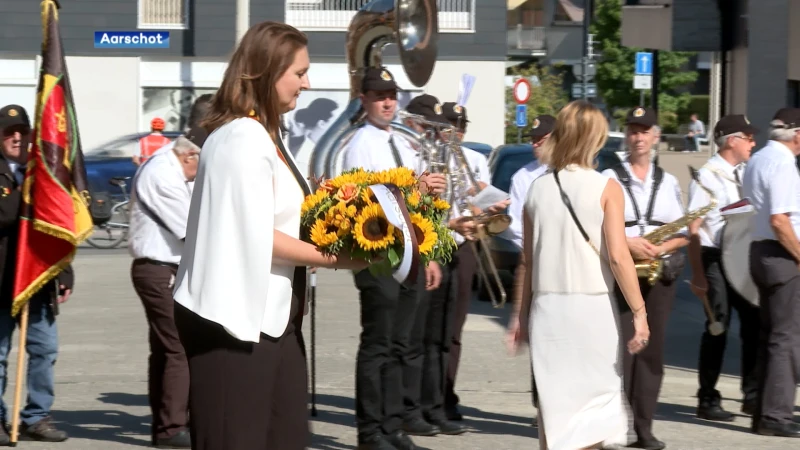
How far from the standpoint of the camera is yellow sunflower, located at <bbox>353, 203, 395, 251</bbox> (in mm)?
4066

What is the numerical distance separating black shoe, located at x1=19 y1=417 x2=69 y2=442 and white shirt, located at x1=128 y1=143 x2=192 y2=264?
110 centimetres

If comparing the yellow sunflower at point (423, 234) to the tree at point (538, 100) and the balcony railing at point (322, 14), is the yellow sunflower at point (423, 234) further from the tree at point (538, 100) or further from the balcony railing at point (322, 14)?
the tree at point (538, 100)

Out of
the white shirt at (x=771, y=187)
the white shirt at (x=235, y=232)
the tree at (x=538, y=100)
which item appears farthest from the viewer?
the tree at (x=538, y=100)

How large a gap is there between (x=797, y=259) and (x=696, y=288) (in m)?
0.83

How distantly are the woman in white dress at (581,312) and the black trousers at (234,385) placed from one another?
2.12 m

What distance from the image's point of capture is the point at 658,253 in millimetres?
7375

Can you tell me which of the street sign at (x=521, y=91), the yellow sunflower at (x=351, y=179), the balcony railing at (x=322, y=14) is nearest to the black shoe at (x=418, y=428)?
the yellow sunflower at (x=351, y=179)

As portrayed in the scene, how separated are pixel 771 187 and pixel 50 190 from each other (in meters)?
4.05

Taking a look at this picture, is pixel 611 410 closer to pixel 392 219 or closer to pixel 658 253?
pixel 658 253

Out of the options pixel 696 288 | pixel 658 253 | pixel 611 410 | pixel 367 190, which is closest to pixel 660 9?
pixel 696 288

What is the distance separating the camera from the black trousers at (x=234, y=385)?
407 cm

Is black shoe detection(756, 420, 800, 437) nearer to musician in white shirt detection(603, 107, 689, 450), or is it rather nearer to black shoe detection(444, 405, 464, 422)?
musician in white shirt detection(603, 107, 689, 450)

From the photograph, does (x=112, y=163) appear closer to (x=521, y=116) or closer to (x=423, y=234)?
(x=521, y=116)

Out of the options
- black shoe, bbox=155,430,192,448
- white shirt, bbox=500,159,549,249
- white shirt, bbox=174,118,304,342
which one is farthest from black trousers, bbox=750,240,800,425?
white shirt, bbox=174,118,304,342
